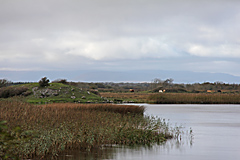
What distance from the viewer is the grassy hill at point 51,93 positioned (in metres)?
36.2

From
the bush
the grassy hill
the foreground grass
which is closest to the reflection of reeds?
the grassy hill

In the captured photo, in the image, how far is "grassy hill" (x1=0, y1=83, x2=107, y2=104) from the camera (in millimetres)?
36250

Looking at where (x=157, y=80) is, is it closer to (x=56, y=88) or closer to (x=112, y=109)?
(x=56, y=88)

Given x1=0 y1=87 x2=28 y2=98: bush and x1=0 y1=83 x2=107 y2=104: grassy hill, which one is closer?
x1=0 y1=83 x2=107 y2=104: grassy hill

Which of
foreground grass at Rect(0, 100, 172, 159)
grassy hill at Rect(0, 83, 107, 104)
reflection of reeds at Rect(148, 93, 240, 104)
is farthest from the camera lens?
reflection of reeds at Rect(148, 93, 240, 104)

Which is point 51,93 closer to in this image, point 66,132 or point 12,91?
point 12,91

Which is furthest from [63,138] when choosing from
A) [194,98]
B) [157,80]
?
[157,80]

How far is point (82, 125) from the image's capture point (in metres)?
16.5

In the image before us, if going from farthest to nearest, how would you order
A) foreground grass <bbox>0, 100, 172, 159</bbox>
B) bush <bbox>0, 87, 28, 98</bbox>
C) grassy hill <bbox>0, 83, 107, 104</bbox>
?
bush <bbox>0, 87, 28, 98</bbox> < grassy hill <bbox>0, 83, 107, 104</bbox> < foreground grass <bbox>0, 100, 172, 159</bbox>

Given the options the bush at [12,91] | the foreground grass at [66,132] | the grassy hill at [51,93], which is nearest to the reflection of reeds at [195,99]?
the grassy hill at [51,93]

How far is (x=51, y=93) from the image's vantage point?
3747 centimetres

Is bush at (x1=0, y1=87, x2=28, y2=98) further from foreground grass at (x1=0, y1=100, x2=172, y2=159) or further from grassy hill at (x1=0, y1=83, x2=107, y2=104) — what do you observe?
foreground grass at (x1=0, y1=100, x2=172, y2=159)

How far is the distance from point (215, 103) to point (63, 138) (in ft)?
137

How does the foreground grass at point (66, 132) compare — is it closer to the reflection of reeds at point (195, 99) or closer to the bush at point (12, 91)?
the bush at point (12, 91)
